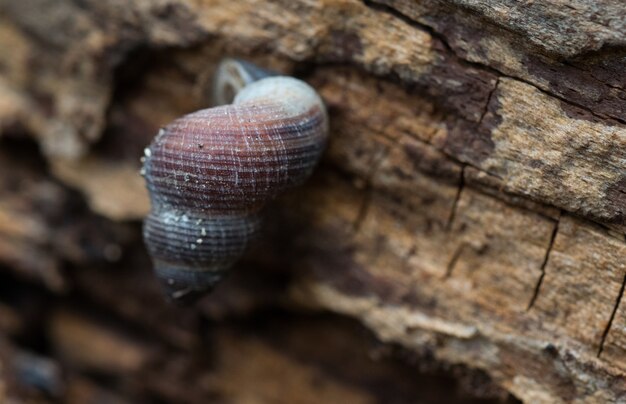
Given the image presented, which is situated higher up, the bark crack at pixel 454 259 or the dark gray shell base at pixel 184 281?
the bark crack at pixel 454 259

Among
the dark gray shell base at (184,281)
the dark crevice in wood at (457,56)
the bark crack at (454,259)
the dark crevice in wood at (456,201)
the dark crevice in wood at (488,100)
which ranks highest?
the dark crevice in wood at (457,56)

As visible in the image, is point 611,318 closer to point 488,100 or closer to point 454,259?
point 454,259

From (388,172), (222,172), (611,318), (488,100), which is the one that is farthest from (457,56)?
(611,318)

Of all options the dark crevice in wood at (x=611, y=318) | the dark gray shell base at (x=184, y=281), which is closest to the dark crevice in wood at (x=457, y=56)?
the dark crevice in wood at (x=611, y=318)

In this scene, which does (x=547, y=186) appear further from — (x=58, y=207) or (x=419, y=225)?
(x=58, y=207)

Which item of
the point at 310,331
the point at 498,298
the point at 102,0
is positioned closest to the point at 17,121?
the point at 102,0

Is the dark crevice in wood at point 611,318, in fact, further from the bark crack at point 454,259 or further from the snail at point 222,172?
the snail at point 222,172
